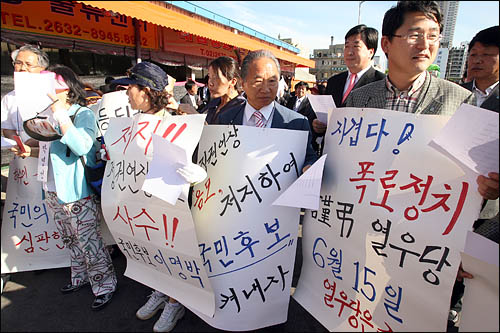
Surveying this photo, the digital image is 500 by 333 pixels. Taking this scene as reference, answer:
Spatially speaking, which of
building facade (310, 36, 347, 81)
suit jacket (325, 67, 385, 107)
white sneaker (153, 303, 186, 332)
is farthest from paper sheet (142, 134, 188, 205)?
building facade (310, 36, 347, 81)

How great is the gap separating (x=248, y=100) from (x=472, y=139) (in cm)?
116

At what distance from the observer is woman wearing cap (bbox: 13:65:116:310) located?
5.68 ft

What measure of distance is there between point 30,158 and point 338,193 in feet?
7.40

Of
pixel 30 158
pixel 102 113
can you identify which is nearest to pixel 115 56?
pixel 102 113

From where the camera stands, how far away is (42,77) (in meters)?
1.47

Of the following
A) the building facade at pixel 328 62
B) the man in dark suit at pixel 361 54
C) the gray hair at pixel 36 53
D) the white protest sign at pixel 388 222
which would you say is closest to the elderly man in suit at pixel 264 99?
the white protest sign at pixel 388 222

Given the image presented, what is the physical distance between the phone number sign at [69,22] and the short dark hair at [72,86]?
2.48m

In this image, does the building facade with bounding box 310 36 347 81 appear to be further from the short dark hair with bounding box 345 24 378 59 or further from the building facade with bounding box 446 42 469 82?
the short dark hair with bounding box 345 24 378 59

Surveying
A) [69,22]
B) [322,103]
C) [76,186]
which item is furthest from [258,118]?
[69,22]

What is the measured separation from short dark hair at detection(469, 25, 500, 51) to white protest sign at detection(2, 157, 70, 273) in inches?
141

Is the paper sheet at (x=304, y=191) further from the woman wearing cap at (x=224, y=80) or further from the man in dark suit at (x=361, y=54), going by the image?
the man in dark suit at (x=361, y=54)

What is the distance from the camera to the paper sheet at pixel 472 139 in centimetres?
93

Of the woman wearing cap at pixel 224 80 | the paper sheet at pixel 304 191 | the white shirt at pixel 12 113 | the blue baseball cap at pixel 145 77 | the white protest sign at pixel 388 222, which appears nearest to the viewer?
the white protest sign at pixel 388 222

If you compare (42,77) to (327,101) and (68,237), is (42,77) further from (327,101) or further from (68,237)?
(327,101)
